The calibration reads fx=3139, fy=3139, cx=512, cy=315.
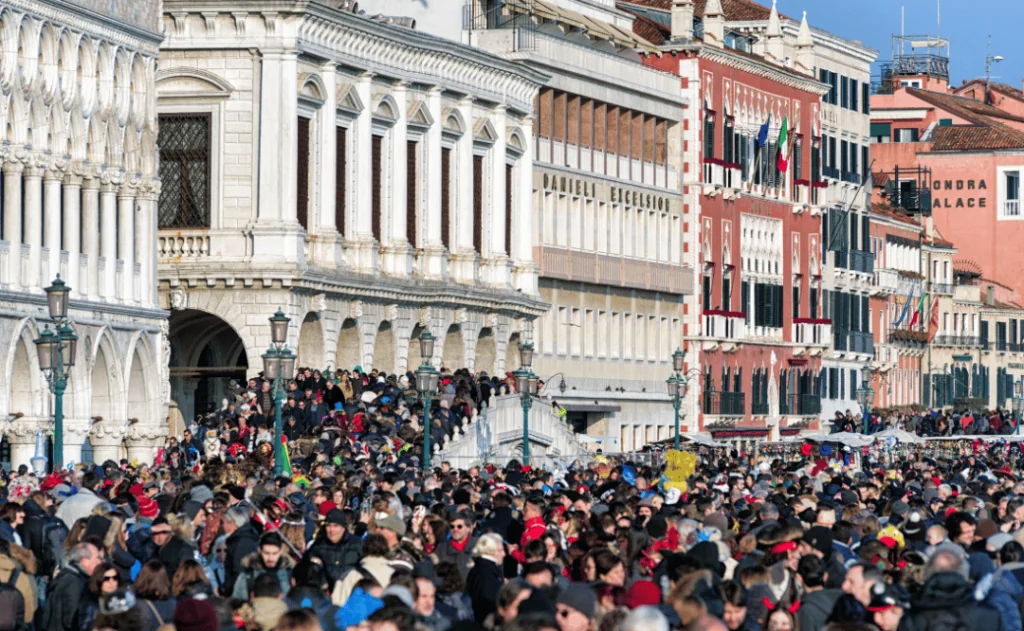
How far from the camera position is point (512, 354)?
72.2 m

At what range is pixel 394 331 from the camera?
214 ft

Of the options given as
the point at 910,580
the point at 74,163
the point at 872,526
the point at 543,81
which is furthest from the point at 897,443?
the point at 910,580

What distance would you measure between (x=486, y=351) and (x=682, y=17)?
20312 millimetres

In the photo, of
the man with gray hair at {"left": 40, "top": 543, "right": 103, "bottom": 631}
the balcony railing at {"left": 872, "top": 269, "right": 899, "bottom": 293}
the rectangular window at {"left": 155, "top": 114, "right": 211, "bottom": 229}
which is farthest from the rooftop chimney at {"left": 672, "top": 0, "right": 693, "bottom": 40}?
the man with gray hair at {"left": 40, "top": 543, "right": 103, "bottom": 631}

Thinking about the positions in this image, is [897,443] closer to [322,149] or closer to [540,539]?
[322,149]

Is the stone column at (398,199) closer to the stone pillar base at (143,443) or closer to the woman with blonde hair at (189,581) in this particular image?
the stone pillar base at (143,443)

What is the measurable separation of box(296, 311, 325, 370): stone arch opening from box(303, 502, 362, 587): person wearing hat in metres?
38.2

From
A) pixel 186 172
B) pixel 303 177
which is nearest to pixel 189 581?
pixel 186 172

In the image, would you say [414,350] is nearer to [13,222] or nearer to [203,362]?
[203,362]

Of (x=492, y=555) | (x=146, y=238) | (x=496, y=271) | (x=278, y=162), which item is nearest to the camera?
(x=492, y=555)

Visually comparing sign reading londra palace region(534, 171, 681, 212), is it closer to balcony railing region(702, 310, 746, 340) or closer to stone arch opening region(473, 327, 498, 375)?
balcony railing region(702, 310, 746, 340)

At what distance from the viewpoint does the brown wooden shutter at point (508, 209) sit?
72.2 metres

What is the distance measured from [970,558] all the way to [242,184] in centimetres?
4021

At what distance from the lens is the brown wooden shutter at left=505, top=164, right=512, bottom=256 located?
72.2 metres
